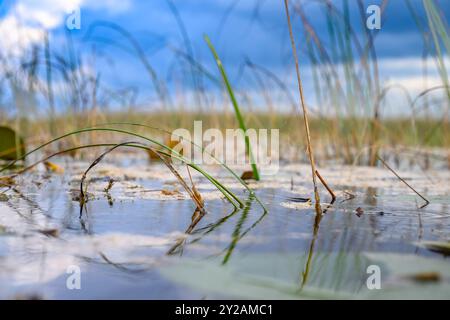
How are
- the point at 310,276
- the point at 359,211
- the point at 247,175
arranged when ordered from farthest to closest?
the point at 247,175
the point at 359,211
the point at 310,276

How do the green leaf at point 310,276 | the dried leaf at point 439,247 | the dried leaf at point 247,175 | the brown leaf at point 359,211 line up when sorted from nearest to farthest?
1. the green leaf at point 310,276
2. the dried leaf at point 439,247
3. the brown leaf at point 359,211
4. the dried leaf at point 247,175

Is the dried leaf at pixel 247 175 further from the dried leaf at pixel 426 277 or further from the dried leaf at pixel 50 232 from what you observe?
the dried leaf at pixel 426 277

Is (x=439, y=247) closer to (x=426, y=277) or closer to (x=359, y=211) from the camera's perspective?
(x=426, y=277)

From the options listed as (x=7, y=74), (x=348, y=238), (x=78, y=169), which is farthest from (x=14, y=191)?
(x=7, y=74)

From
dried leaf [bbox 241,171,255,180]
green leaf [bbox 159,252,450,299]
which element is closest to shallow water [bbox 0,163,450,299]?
green leaf [bbox 159,252,450,299]

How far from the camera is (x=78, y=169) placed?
8.40ft

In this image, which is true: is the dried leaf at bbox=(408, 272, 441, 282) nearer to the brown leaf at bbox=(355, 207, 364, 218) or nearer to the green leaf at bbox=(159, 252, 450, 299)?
the green leaf at bbox=(159, 252, 450, 299)

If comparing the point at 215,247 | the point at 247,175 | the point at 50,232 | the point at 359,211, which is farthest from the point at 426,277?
the point at 247,175

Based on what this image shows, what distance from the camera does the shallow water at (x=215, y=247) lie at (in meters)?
0.75

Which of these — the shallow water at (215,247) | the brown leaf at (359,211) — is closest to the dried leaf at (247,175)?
the shallow water at (215,247)

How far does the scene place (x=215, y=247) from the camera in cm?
95

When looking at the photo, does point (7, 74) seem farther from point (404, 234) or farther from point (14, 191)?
point (404, 234)

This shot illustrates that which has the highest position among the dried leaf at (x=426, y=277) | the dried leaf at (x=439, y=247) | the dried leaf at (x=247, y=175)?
the dried leaf at (x=247, y=175)

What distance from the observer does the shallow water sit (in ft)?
2.45
